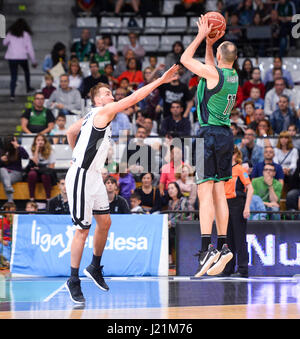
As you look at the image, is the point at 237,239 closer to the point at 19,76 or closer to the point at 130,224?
the point at 130,224

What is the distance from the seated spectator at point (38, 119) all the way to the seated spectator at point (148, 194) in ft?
10.5

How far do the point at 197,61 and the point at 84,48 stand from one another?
450 inches

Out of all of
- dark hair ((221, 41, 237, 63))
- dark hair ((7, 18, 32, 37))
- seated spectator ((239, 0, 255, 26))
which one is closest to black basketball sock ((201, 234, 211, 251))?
dark hair ((221, 41, 237, 63))

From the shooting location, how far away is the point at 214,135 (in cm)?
859

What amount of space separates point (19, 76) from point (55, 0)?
9.68 feet

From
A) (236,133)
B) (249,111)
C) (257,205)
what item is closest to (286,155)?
(236,133)

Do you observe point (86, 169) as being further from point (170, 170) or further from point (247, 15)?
point (247, 15)

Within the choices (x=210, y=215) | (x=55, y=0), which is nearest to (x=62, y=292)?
(x=210, y=215)

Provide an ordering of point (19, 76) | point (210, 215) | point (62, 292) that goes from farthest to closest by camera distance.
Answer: point (19, 76), point (62, 292), point (210, 215)

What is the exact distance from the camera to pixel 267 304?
9070 mm

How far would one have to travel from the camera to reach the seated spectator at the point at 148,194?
45.6 feet

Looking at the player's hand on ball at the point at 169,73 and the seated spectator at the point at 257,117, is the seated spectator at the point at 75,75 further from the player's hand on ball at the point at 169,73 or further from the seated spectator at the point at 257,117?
the player's hand on ball at the point at 169,73

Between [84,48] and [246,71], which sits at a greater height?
[84,48]

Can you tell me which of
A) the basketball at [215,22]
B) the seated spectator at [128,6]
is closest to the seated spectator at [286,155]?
the basketball at [215,22]
